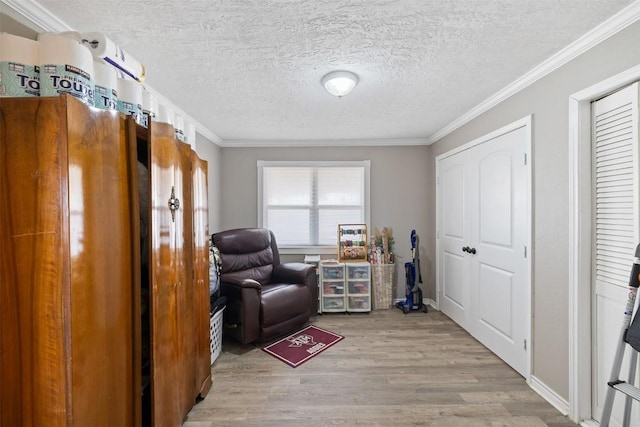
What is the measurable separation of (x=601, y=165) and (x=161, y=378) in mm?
2773

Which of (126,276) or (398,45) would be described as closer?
(126,276)

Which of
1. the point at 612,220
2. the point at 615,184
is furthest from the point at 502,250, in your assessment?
the point at 615,184

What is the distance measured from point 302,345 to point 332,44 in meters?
2.60

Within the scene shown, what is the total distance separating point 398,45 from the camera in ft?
5.40

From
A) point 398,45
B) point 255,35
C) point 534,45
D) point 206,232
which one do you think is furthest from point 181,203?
point 534,45

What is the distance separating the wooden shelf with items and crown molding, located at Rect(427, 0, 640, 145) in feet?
6.39

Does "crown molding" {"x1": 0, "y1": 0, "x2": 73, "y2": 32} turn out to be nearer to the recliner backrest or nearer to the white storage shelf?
the recliner backrest

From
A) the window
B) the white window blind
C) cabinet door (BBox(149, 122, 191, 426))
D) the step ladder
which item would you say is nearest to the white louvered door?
the white window blind

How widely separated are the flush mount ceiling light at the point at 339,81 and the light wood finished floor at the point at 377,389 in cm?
228

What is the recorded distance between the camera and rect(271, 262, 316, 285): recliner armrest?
323cm

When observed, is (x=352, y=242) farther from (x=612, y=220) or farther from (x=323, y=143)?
(x=612, y=220)

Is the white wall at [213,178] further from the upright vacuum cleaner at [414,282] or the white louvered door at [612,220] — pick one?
the white louvered door at [612,220]

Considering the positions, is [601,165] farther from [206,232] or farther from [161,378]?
[161,378]

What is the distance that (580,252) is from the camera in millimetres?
1700
